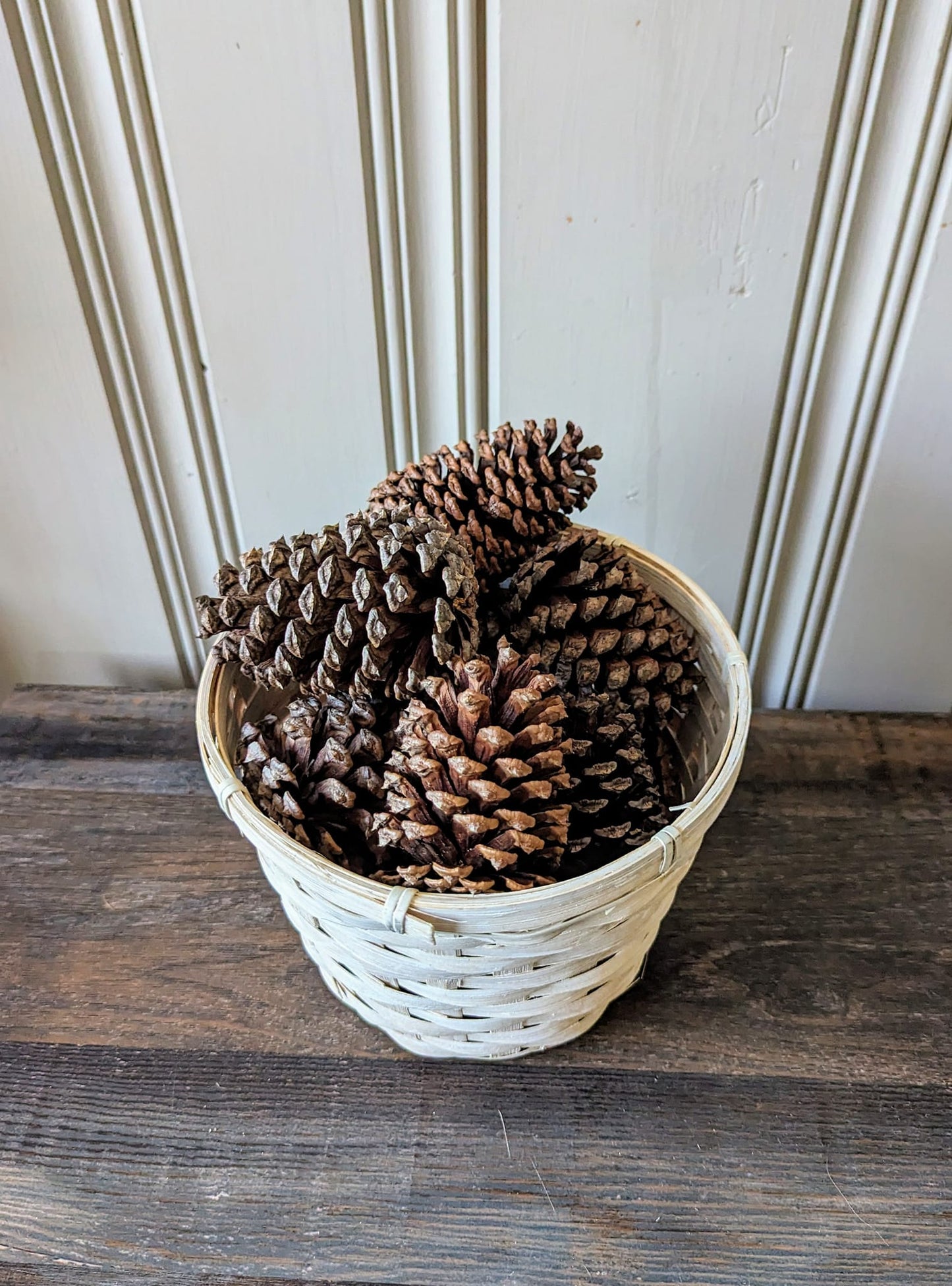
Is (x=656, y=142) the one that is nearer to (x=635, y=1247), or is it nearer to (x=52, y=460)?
(x=52, y=460)

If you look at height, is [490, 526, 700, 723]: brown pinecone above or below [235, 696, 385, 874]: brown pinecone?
above

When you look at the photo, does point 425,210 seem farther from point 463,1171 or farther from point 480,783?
point 463,1171

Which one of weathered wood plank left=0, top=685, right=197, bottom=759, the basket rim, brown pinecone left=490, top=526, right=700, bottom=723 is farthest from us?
weathered wood plank left=0, top=685, right=197, bottom=759

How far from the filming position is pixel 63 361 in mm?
635

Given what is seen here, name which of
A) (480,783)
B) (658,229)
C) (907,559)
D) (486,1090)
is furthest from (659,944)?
(658,229)

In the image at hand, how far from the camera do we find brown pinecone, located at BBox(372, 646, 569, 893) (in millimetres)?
389

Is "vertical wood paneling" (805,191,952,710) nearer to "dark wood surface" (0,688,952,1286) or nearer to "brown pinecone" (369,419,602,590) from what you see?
"dark wood surface" (0,688,952,1286)

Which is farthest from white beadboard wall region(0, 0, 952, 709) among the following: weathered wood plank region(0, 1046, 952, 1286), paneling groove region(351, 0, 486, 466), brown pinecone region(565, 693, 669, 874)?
weathered wood plank region(0, 1046, 952, 1286)

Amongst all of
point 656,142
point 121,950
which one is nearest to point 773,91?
point 656,142

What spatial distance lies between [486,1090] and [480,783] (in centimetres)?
22

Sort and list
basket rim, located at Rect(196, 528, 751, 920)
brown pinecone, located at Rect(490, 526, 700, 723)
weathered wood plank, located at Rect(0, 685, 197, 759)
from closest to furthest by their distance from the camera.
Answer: basket rim, located at Rect(196, 528, 751, 920) < brown pinecone, located at Rect(490, 526, 700, 723) < weathered wood plank, located at Rect(0, 685, 197, 759)

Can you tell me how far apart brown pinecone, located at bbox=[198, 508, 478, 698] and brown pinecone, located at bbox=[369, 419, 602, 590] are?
47 millimetres

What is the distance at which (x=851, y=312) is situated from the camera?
1.92ft

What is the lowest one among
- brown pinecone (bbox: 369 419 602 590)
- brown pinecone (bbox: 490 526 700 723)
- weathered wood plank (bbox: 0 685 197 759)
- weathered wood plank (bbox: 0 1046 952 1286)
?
weathered wood plank (bbox: 0 1046 952 1286)
